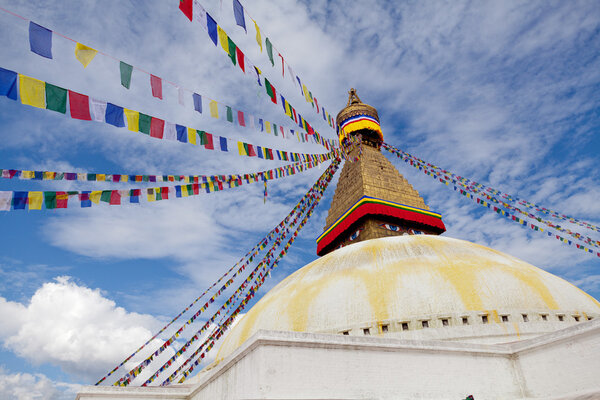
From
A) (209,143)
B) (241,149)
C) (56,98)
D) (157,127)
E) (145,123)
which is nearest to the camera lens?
(56,98)

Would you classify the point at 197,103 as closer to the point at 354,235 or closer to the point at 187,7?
the point at 187,7

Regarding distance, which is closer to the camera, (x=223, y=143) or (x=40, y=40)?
(x=40, y=40)

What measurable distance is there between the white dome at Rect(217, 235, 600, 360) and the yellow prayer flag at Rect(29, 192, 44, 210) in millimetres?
6132

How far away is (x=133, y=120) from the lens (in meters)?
6.55

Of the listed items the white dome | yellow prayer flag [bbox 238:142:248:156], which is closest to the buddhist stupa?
the white dome

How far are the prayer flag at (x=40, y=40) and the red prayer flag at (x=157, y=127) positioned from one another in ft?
6.50

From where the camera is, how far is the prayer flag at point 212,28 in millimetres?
6105

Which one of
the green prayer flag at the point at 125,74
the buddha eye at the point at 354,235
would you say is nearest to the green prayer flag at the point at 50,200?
the green prayer flag at the point at 125,74

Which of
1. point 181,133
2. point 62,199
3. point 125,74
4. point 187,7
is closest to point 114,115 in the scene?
point 125,74

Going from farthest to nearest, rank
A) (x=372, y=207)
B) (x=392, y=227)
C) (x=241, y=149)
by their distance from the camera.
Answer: (x=392, y=227) < (x=372, y=207) < (x=241, y=149)

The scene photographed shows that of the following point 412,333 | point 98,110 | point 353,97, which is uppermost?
point 353,97

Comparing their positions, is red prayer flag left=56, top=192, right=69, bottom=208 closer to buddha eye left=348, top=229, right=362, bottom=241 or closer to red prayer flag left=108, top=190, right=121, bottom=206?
red prayer flag left=108, top=190, right=121, bottom=206

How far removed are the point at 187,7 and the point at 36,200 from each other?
3.75 metres

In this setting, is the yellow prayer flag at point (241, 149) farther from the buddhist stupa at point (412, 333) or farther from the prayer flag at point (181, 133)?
the buddhist stupa at point (412, 333)
